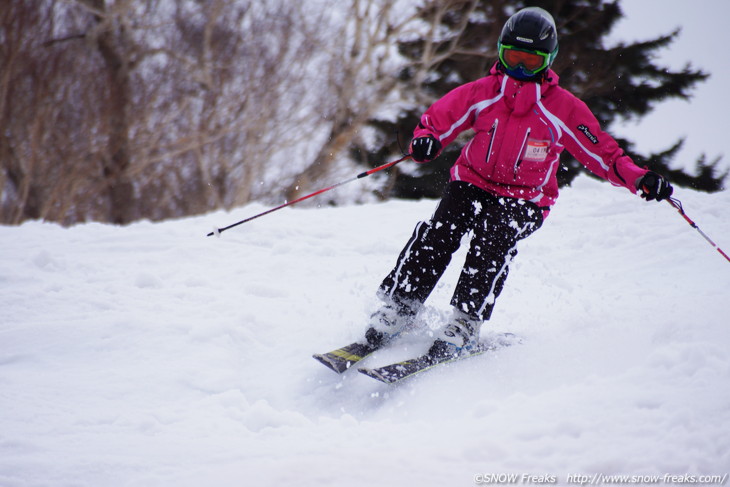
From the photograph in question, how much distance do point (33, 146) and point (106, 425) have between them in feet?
32.9

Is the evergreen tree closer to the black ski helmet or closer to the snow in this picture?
the snow

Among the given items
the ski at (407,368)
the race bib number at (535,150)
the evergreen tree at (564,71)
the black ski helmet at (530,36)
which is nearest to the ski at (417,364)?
the ski at (407,368)

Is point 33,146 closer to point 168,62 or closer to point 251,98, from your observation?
point 168,62

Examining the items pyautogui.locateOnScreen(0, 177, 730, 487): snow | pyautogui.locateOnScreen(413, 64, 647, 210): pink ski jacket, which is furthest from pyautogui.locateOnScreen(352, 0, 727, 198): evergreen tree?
pyautogui.locateOnScreen(413, 64, 647, 210): pink ski jacket

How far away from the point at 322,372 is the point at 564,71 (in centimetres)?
1145

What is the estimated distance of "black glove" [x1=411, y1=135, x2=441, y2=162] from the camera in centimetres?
246

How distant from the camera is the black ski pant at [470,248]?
2.44m

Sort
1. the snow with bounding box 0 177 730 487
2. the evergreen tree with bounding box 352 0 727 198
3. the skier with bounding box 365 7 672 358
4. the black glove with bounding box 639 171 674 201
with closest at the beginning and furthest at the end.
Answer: the snow with bounding box 0 177 730 487 < the black glove with bounding box 639 171 674 201 < the skier with bounding box 365 7 672 358 < the evergreen tree with bounding box 352 0 727 198

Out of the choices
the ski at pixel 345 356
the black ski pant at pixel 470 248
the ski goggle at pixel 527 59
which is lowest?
the ski at pixel 345 356

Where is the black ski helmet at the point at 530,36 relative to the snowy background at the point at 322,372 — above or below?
above

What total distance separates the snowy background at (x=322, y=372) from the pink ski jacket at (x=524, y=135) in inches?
29.7

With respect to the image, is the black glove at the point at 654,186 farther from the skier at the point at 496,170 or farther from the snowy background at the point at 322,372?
the snowy background at the point at 322,372

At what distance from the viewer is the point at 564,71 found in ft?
38.7

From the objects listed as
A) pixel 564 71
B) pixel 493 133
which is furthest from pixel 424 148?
pixel 564 71
